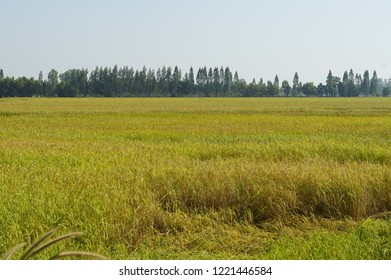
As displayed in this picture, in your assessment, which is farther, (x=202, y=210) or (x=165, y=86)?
(x=165, y=86)

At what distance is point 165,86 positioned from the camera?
134 meters

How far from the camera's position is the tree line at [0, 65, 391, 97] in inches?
4633

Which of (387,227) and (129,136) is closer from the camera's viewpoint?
(387,227)

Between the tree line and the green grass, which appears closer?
the green grass

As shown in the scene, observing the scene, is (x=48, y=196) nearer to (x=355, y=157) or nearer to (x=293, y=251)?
(x=293, y=251)

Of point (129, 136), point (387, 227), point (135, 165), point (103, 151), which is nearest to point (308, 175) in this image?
point (387, 227)

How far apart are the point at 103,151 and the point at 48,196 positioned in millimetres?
6198

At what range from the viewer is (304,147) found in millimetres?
13703

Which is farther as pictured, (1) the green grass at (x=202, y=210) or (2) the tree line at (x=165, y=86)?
(2) the tree line at (x=165, y=86)

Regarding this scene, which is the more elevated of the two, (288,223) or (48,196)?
(48,196)

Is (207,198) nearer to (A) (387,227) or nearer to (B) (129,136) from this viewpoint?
(A) (387,227)

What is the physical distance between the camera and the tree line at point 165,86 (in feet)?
386
